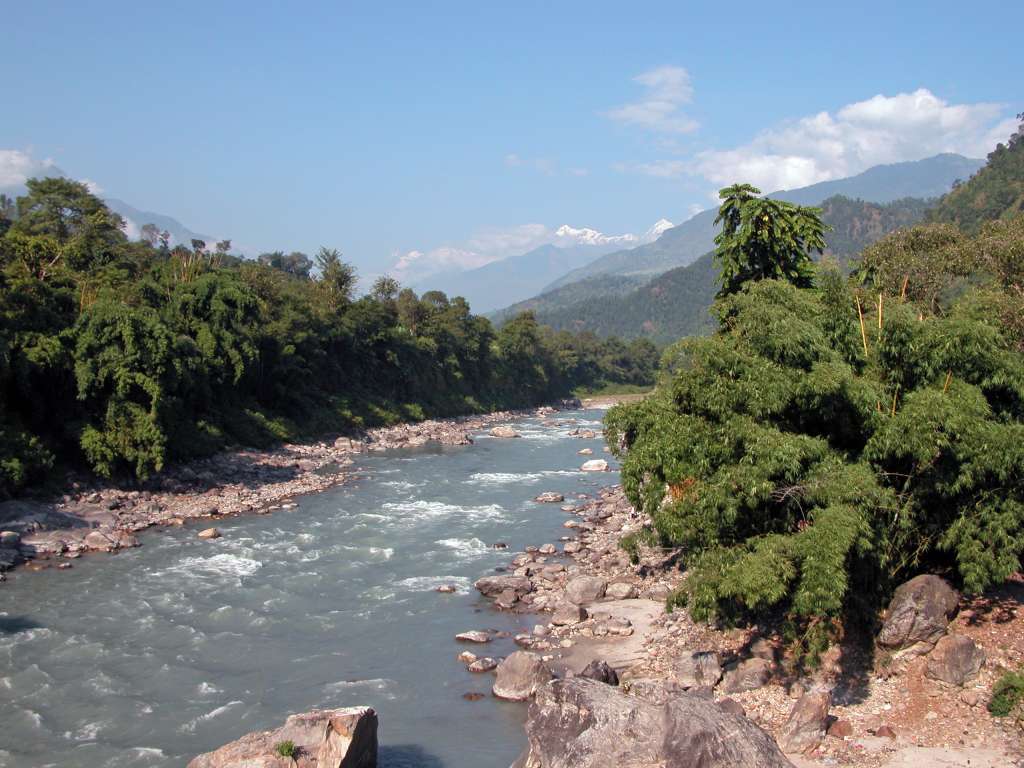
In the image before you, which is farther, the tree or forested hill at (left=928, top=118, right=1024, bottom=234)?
forested hill at (left=928, top=118, right=1024, bottom=234)

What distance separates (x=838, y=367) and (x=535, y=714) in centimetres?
617

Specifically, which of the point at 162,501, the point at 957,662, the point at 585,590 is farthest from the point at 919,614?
the point at 162,501

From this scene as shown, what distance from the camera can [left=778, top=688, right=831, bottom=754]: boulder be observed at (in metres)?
10.5

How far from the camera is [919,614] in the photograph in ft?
38.4

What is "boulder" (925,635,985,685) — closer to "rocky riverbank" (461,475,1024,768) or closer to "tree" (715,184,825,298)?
"rocky riverbank" (461,475,1024,768)

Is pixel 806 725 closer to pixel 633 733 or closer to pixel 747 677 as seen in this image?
pixel 747 677

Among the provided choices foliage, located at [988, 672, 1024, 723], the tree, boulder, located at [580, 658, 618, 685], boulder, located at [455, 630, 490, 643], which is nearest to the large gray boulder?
boulder, located at [580, 658, 618, 685]

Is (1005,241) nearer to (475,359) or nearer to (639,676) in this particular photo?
(639,676)

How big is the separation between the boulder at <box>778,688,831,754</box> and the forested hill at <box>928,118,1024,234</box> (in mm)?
67918

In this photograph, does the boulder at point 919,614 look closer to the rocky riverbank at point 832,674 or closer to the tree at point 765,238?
the rocky riverbank at point 832,674

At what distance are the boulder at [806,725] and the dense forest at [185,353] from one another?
2040 centimetres

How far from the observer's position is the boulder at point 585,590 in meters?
17.0

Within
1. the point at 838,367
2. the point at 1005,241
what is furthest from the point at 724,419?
the point at 1005,241

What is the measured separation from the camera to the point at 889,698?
37.0ft
